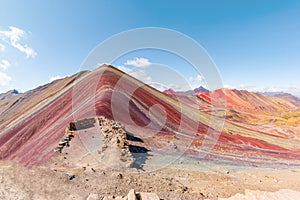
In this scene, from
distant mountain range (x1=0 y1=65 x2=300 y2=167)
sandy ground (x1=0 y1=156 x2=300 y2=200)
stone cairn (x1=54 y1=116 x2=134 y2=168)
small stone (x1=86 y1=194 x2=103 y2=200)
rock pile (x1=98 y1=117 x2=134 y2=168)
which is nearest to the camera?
small stone (x1=86 y1=194 x2=103 y2=200)

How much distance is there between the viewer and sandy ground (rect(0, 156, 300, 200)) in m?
9.95

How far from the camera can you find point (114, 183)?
1073 centimetres

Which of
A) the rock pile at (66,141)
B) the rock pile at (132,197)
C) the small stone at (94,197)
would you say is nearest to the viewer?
the rock pile at (132,197)

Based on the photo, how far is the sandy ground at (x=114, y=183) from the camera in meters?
9.95

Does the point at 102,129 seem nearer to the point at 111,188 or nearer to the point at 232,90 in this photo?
the point at 111,188

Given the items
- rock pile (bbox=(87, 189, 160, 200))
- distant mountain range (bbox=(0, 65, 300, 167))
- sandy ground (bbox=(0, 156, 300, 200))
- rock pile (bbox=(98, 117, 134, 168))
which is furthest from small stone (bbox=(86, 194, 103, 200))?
distant mountain range (bbox=(0, 65, 300, 167))

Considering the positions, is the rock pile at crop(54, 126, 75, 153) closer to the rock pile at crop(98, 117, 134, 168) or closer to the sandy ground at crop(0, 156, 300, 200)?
the sandy ground at crop(0, 156, 300, 200)

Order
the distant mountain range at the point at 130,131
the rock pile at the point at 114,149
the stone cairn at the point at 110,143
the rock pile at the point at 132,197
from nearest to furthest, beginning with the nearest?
the rock pile at the point at 132,197, the rock pile at the point at 114,149, the stone cairn at the point at 110,143, the distant mountain range at the point at 130,131

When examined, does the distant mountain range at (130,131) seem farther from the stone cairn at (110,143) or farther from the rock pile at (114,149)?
the rock pile at (114,149)

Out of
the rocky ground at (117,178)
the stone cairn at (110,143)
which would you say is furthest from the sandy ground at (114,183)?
the stone cairn at (110,143)

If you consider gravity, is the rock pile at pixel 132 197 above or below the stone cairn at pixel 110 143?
below

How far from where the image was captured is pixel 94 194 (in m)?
9.57

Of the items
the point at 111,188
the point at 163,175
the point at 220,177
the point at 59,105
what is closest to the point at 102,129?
the point at 163,175

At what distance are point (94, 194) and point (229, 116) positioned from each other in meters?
76.2
